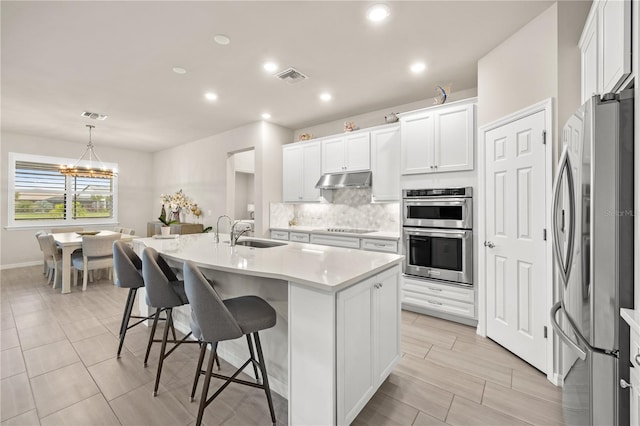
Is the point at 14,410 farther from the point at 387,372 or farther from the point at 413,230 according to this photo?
the point at 413,230

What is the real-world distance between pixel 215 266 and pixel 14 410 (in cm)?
154

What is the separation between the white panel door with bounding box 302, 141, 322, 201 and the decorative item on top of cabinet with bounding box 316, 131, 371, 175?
0.47 feet

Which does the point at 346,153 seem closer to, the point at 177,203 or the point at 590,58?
the point at 590,58

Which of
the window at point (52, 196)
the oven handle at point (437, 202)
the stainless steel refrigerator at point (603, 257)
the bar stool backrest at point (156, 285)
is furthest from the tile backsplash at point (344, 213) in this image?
the window at point (52, 196)

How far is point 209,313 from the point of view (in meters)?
1.42

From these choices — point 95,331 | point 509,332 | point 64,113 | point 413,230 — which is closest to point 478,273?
point 509,332

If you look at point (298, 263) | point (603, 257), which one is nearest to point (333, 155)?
point (298, 263)

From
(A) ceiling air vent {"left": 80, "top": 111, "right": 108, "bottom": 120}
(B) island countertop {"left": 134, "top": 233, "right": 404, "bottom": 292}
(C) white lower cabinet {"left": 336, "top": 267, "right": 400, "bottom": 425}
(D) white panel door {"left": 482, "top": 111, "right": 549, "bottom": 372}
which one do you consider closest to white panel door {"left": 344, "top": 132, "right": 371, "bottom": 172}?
(D) white panel door {"left": 482, "top": 111, "right": 549, "bottom": 372}

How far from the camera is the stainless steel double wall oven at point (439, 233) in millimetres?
2963

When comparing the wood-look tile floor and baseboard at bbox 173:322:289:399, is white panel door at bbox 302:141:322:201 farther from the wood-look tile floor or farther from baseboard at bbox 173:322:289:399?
baseboard at bbox 173:322:289:399

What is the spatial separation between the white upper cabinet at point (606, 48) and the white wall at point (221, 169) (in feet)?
13.2

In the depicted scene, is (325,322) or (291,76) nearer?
(325,322)

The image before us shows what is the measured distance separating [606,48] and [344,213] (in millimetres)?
3502

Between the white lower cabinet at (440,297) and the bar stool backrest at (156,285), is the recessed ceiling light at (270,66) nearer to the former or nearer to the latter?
the bar stool backrest at (156,285)
